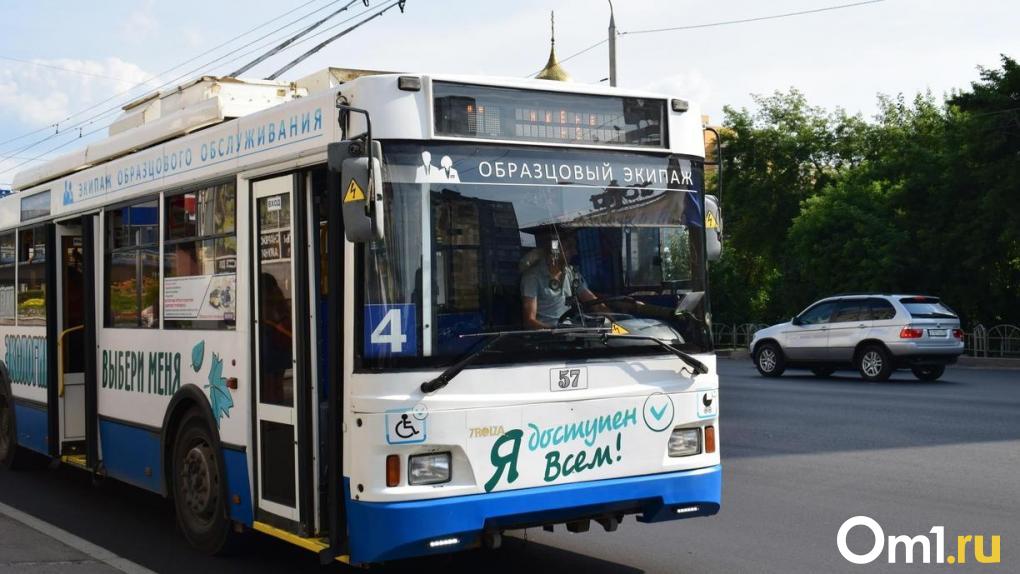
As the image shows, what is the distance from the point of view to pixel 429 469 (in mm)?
6105

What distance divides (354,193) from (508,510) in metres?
1.78

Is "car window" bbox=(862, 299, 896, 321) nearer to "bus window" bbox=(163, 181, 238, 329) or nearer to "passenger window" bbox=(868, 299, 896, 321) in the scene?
"passenger window" bbox=(868, 299, 896, 321)

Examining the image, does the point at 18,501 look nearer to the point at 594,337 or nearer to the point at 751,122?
the point at 594,337

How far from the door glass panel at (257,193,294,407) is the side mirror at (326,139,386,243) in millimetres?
→ 1028

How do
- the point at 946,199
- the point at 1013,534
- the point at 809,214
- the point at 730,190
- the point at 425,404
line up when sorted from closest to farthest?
the point at 425,404
the point at 1013,534
the point at 946,199
the point at 809,214
the point at 730,190

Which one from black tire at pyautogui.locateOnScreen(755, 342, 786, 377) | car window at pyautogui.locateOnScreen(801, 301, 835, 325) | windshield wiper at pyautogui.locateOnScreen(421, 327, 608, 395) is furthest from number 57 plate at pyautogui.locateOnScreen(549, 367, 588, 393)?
black tire at pyautogui.locateOnScreen(755, 342, 786, 377)

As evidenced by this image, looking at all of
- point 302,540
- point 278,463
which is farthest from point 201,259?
point 302,540

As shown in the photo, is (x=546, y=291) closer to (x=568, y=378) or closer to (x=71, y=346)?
(x=568, y=378)

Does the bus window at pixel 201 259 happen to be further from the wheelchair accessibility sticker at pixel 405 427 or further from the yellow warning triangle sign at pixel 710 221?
the yellow warning triangle sign at pixel 710 221

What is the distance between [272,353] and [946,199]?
89.7 feet

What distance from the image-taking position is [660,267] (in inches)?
274

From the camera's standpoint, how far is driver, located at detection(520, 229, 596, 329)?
6.41m

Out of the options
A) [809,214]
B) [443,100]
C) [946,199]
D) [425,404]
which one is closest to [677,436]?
[425,404]

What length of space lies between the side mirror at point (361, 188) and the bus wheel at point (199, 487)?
8.05ft
